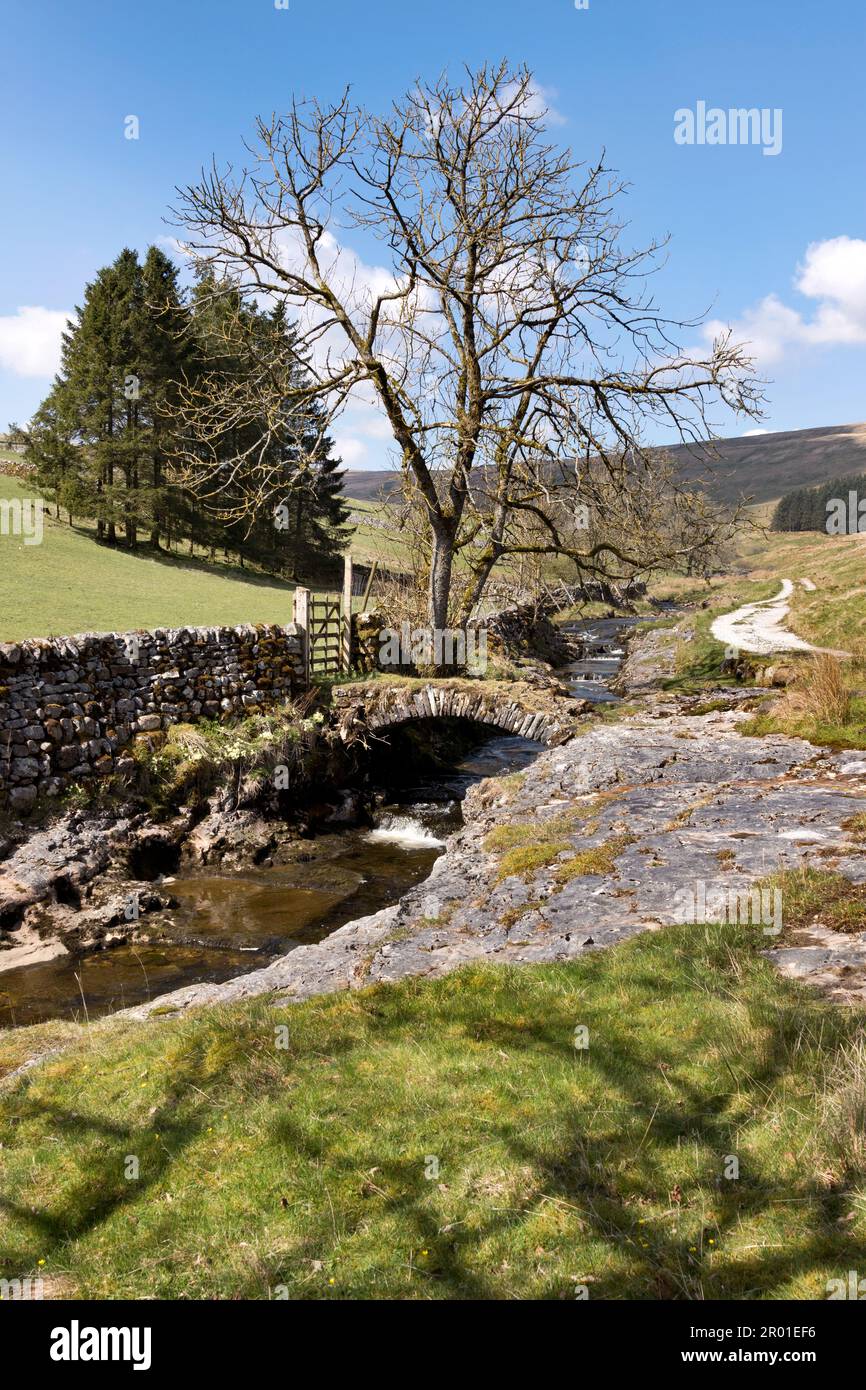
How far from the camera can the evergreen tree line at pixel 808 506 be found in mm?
120438

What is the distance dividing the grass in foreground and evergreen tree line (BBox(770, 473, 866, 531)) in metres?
126

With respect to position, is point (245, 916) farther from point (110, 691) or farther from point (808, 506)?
point (808, 506)

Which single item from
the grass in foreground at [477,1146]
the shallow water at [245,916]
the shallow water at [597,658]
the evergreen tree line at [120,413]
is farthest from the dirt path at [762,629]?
the evergreen tree line at [120,413]

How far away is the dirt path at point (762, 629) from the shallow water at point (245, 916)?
34.6ft

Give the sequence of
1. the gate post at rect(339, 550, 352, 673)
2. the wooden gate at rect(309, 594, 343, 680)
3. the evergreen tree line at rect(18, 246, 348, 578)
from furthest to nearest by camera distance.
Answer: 1. the evergreen tree line at rect(18, 246, 348, 578)
2. the gate post at rect(339, 550, 352, 673)
3. the wooden gate at rect(309, 594, 343, 680)

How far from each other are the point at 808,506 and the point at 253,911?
131027 mm

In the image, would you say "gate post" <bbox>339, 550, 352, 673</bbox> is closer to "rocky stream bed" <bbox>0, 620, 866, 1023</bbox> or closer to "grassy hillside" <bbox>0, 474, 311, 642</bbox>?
"grassy hillside" <bbox>0, 474, 311, 642</bbox>

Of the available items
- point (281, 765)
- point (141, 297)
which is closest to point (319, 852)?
point (281, 765)

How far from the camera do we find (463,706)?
56.5 ft

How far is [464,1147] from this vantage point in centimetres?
470

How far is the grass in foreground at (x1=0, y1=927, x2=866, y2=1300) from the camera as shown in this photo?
3.85 m

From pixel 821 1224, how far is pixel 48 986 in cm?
Answer: 944

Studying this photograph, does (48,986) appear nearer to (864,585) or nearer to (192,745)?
(192,745)

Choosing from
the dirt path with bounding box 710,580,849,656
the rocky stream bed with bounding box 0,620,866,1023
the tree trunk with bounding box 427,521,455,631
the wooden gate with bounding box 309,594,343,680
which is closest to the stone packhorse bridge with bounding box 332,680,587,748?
the rocky stream bed with bounding box 0,620,866,1023
